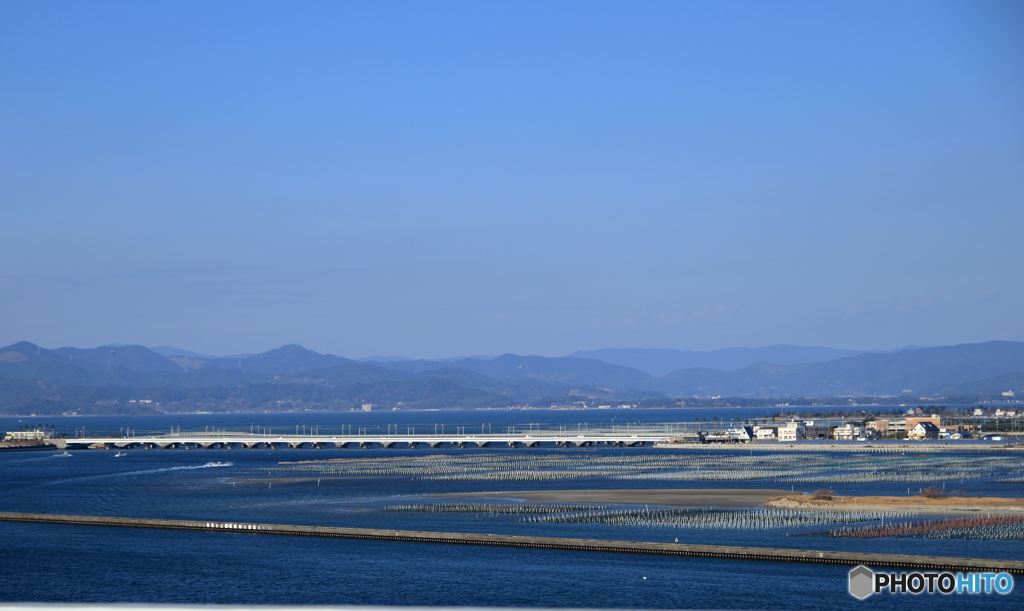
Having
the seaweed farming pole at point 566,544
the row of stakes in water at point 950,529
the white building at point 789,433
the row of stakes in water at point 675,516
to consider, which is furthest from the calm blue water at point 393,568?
the white building at point 789,433

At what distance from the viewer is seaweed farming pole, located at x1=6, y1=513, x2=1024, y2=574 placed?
156ft

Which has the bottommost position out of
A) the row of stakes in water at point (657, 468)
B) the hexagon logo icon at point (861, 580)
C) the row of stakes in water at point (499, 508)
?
the row of stakes in water at point (657, 468)

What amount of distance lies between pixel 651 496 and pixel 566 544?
3091 cm

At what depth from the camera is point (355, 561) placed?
54.3m

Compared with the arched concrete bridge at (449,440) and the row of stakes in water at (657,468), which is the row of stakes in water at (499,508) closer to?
the row of stakes in water at (657,468)

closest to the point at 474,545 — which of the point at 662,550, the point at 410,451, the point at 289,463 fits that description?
the point at 662,550

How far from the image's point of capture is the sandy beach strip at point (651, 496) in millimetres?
80188

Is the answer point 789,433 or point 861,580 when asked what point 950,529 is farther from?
point 789,433

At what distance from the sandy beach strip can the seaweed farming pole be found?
22992 mm

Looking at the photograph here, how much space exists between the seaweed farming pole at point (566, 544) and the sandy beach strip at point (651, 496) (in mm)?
22992

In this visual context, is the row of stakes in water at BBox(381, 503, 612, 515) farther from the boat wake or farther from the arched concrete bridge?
the arched concrete bridge

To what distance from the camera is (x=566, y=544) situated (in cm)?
5697

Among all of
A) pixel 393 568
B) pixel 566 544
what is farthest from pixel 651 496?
pixel 393 568

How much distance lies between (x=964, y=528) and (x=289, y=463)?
102 metres
